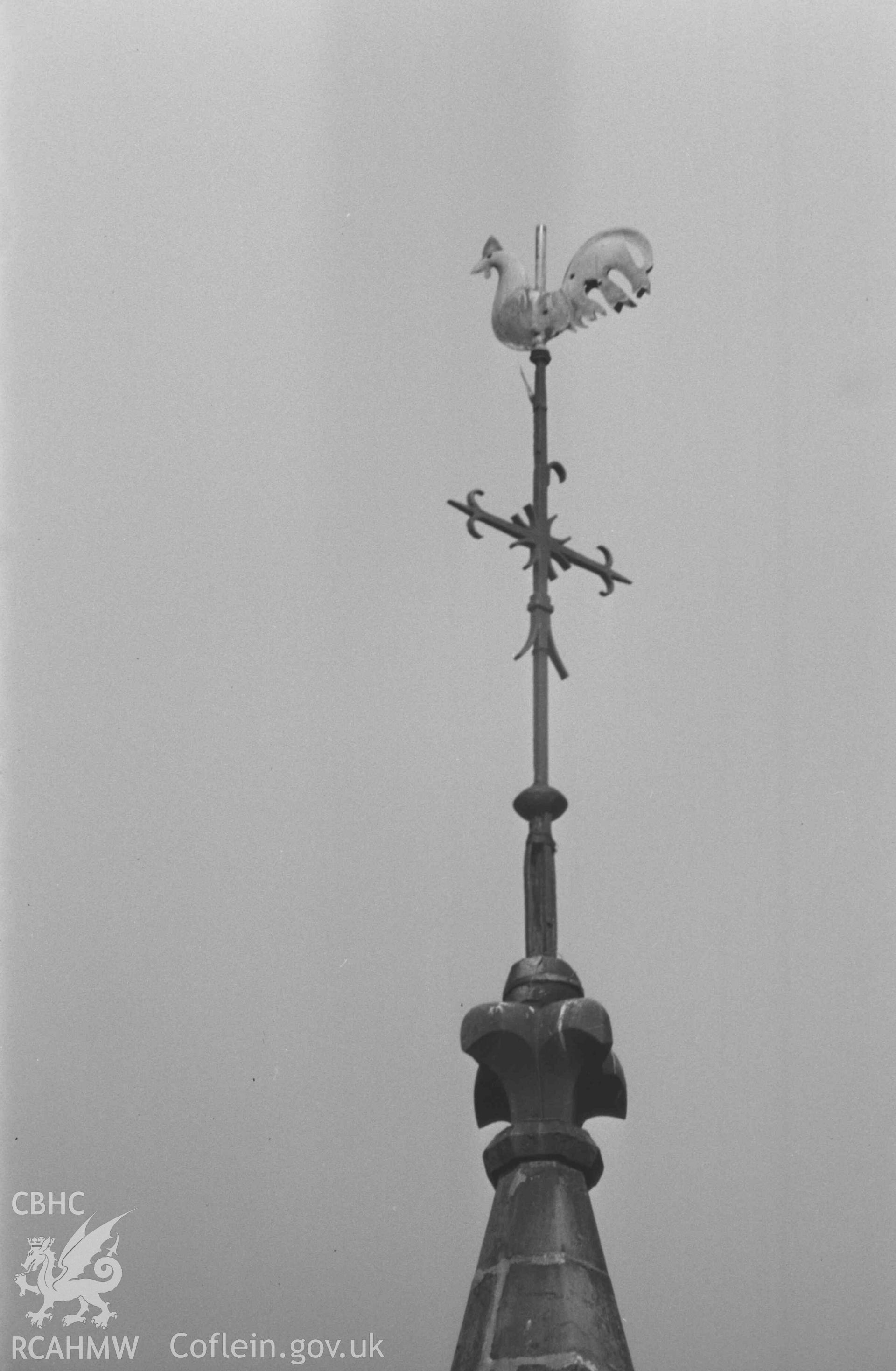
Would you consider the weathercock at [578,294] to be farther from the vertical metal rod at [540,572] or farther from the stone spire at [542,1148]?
the stone spire at [542,1148]

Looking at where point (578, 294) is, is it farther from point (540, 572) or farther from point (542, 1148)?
point (542, 1148)

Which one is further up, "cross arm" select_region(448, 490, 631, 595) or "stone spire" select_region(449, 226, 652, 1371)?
"cross arm" select_region(448, 490, 631, 595)

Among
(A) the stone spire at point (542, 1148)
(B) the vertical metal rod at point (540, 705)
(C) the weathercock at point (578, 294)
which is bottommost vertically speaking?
(A) the stone spire at point (542, 1148)

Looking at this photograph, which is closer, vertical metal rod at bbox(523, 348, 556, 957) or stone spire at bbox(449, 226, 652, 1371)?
stone spire at bbox(449, 226, 652, 1371)

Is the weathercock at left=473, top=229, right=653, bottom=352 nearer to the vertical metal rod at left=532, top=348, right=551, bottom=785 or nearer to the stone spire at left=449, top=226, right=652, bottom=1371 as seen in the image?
the vertical metal rod at left=532, top=348, right=551, bottom=785

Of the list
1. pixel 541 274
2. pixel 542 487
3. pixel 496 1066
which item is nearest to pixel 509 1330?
pixel 496 1066

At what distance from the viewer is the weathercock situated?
10289 mm

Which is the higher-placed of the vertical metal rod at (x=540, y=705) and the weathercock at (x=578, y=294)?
the weathercock at (x=578, y=294)

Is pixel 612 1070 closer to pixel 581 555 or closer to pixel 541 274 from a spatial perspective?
pixel 581 555

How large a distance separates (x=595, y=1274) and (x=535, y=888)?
5.38 feet

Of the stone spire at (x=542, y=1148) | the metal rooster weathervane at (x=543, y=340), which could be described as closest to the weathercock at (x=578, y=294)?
the metal rooster weathervane at (x=543, y=340)

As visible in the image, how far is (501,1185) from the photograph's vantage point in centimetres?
863

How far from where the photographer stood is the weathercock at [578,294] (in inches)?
405

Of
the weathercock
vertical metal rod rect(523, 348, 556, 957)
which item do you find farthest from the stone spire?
the weathercock
